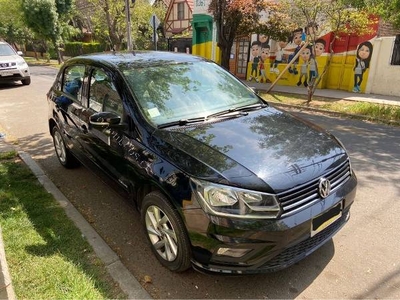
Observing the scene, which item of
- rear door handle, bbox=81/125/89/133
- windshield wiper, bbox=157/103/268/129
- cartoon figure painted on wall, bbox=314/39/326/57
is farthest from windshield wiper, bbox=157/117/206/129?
cartoon figure painted on wall, bbox=314/39/326/57

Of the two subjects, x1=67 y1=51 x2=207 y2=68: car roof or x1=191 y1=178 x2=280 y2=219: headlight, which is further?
x1=67 y1=51 x2=207 y2=68: car roof

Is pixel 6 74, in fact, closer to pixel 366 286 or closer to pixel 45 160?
pixel 45 160

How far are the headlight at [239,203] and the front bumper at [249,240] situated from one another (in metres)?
0.04

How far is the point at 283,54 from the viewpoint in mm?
14508

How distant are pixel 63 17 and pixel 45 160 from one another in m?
25.1

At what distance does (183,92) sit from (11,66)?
12496 mm

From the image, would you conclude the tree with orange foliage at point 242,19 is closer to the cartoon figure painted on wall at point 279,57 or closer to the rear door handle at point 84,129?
the cartoon figure painted on wall at point 279,57

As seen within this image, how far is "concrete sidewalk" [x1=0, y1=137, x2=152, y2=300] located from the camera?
234 cm

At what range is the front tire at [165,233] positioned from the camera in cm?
252

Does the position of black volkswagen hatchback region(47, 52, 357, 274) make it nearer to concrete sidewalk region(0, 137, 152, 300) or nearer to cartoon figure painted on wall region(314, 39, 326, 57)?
concrete sidewalk region(0, 137, 152, 300)

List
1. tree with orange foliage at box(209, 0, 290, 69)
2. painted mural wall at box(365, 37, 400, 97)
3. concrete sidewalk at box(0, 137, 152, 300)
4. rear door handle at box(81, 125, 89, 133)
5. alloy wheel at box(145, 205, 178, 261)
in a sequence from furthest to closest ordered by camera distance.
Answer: tree with orange foliage at box(209, 0, 290, 69)
painted mural wall at box(365, 37, 400, 97)
rear door handle at box(81, 125, 89, 133)
alloy wheel at box(145, 205, 178, 261)
concrete sidewalk at box(0, 137, 152, 300)

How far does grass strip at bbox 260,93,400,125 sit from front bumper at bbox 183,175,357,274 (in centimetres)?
660

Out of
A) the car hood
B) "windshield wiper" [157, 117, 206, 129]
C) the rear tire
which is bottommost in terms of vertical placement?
the rear tire

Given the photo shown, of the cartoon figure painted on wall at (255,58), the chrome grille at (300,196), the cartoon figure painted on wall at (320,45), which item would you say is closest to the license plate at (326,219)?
the chrome grille at (300,196)
